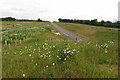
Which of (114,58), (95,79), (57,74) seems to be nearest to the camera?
(95,79)

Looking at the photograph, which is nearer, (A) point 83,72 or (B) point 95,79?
(B) point 95,79

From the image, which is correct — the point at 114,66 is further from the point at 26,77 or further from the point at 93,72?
the point at 26,77

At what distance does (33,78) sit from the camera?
551 centimetres

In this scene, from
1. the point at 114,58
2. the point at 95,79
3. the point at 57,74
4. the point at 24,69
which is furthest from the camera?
the point at 114,58

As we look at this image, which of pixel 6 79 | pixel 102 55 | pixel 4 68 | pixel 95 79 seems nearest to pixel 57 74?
pixel 95 79

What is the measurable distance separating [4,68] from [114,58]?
660 cm

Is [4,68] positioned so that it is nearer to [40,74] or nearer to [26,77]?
[26,77]

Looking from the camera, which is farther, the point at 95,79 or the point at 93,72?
the point at 93,72

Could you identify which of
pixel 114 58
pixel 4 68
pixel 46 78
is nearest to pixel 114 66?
pixel 114 58

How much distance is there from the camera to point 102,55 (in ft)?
26.5

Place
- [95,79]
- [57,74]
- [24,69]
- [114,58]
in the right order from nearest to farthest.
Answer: [95,79] < [57,74] < [24,69] < [114,58]

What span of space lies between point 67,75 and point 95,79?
4.10ft

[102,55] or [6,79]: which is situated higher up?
[102,55]

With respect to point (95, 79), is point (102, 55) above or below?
above
